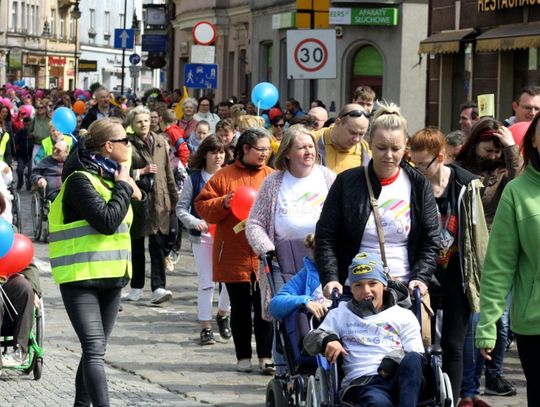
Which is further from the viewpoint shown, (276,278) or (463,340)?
(276,278)

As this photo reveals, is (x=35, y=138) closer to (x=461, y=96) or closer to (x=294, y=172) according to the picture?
(x=461, y=96)

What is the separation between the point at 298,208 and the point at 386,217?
186 centimetres

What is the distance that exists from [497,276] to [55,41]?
107141 millimetres

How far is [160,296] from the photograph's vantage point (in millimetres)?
14820

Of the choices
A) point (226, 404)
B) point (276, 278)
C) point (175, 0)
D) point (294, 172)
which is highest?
point (175, 0)

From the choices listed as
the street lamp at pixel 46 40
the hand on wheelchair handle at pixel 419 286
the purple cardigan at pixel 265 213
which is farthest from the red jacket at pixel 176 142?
the street lamp at pixel 46 40

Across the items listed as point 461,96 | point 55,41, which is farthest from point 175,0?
point 55,41

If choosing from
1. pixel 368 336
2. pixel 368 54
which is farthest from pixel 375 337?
pixel 368 54

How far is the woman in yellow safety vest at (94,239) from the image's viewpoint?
27.2ft

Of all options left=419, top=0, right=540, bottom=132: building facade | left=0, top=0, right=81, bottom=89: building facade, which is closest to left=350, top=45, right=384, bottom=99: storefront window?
left=419, top=0, right=540, bottom=132: building facade

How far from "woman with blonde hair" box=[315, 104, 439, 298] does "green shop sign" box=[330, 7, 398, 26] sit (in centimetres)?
3020

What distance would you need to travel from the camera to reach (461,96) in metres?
31.9

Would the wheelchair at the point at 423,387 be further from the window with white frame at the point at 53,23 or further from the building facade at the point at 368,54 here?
the window with white frame at the point at 53,23

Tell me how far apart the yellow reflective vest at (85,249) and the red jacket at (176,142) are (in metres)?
10.2
